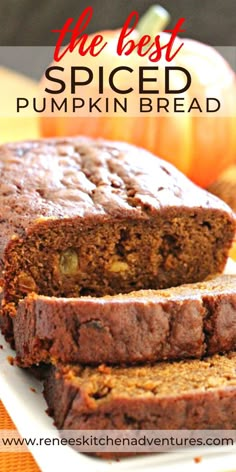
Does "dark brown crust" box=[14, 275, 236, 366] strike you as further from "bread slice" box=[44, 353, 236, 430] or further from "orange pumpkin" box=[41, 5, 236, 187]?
"orange pumpkin" box=[41, 5, 236, 187]

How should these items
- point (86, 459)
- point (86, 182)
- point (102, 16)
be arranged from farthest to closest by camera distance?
point (102, 16)
point (86, 182)
point (86, 459)

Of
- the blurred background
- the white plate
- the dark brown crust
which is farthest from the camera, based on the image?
the blurred background

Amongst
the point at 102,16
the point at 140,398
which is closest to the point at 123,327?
the point at 140,398

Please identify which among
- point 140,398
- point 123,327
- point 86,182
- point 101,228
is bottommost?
point 140,398

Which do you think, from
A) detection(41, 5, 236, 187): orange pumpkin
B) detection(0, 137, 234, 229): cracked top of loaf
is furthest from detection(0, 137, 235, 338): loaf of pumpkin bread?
detection(41, 5, 236, 187): orange pumpkin

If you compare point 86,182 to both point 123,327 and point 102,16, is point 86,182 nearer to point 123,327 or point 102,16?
point 123,327

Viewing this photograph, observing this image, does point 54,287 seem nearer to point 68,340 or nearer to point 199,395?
point 68,340

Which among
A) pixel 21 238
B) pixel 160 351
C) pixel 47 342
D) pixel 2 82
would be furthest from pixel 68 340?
pixel 2 82
